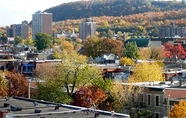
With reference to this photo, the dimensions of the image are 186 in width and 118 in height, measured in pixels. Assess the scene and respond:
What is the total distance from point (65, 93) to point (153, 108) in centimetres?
840

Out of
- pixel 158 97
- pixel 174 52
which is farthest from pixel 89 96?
pixel 174 52

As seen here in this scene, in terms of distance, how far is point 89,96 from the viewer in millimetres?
50969

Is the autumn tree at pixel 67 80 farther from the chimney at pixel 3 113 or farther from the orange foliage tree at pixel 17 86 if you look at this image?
the chimney at pixel 3 113

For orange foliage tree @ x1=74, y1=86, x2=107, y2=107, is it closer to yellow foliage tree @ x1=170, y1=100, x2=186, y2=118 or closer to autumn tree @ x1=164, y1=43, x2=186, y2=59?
yellow foliage tree @ x1=170, y1=100, x2=186, y2=118

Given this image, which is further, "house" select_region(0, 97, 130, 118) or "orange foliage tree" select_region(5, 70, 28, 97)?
"orange foliage tree" select_region(5, 70, 28, 97)

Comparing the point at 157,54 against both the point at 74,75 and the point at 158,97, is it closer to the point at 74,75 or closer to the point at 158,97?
the point at 74,75

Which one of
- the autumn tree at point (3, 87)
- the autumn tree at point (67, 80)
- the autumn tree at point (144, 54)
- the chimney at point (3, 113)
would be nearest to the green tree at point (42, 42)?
the autumn tree at point (144, 54)

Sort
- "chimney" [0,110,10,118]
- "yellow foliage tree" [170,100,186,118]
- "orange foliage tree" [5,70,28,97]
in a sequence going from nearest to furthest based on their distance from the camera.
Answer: "chimney" [0,110,10,118], "yellow foliage tree" [170,100,186,118], "orange foliage tree" [5,70,28,97]

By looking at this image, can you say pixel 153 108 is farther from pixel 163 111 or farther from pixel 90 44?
pixel 90 44

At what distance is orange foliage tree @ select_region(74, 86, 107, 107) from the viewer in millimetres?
50875

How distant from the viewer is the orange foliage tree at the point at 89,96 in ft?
167

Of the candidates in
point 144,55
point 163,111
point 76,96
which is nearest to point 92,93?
point 76,96

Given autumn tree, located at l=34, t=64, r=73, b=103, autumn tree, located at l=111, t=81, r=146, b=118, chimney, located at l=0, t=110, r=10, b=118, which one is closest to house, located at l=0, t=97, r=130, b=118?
chimney, located at l=0, t=110, r=10, b=118

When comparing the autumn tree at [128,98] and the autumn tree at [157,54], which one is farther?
the autumn tree at [157,54]
